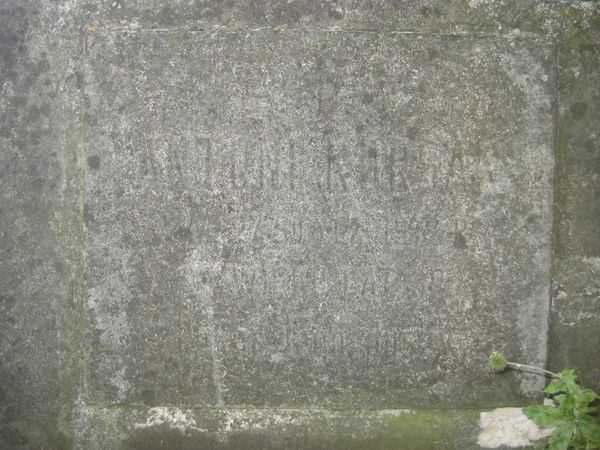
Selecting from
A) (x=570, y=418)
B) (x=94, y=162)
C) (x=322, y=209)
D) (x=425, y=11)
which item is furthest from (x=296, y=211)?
(x=570, y=418)

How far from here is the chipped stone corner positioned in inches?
90.9

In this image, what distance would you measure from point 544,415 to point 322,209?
1175 mm

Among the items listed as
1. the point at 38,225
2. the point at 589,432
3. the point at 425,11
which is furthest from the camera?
the point at 38,225

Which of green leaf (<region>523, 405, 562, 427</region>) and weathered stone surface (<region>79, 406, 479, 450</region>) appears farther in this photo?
weathered stone surface (<region>79, 406, 479, 450</region>)

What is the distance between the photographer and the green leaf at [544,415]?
195 centimetres

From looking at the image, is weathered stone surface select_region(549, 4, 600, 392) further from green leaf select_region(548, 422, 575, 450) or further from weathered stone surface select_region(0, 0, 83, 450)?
weathered stone surface select_region(0, 0, 83, 450)

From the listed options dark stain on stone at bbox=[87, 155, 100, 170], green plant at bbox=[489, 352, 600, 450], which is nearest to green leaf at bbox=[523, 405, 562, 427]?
green plant at bbox=[489, 352, 600, 450]

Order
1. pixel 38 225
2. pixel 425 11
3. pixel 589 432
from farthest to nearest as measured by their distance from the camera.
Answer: pixel 38 225, pixel 425 11, pixel 589 432

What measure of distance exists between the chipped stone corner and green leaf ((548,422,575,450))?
1.26 ft

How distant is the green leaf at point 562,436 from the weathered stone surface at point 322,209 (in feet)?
1.31

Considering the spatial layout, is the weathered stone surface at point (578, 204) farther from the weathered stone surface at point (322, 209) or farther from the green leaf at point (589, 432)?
the green leaf at point (589, 432)

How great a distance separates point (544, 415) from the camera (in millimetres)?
1966

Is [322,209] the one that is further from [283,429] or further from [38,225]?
[38,225]

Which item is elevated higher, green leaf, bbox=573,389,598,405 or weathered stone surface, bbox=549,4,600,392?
weathered stone surface, bbox=549,4,600,392
